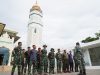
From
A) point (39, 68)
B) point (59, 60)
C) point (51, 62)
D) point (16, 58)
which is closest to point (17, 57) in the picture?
point (16, 58)

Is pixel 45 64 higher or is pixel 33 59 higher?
pixel 33 59

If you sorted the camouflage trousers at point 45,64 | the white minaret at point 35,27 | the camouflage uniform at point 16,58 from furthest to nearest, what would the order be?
the white minaret at point 35,27
the camouflage trousers at point 45,64
the camouflage uniform at point 16,58

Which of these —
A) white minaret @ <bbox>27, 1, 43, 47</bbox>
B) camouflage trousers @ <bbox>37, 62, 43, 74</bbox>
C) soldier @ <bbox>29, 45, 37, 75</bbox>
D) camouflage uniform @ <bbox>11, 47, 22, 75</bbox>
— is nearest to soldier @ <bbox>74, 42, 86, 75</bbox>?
camouflage trousers @ <bbox>37, 62, 43, 74</bbox>

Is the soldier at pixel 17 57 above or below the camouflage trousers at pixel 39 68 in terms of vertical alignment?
above

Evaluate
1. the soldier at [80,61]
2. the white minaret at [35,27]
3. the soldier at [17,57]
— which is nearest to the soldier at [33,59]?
the soldier at [17,57]

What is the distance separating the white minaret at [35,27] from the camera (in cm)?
3691

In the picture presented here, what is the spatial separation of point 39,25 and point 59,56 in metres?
27.6

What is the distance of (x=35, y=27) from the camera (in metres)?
38.1

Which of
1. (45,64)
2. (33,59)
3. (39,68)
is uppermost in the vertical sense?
(33,59)

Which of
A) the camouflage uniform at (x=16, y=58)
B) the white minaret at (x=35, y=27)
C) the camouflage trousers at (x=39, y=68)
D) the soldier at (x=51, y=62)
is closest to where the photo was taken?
the camouflage uniform at (x=16, y=58)

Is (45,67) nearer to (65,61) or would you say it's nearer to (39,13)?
(65,61)

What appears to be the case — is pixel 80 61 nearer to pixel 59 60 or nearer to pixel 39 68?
pixel 39 68

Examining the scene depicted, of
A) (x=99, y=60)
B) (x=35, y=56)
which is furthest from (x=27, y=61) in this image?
(x=99, y=60)

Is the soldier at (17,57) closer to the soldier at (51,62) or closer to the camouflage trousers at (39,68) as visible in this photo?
the camouflage trousers at (39,68)
